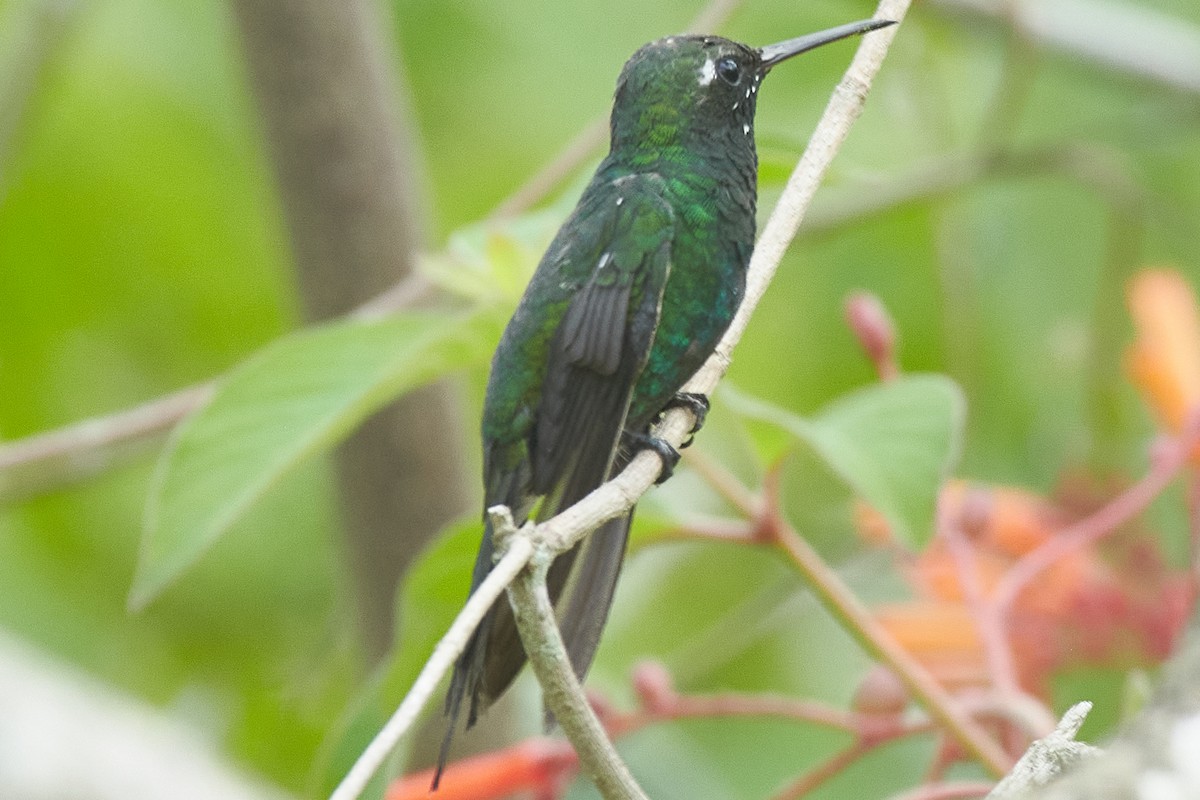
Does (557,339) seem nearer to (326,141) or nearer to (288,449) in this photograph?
(288,449)

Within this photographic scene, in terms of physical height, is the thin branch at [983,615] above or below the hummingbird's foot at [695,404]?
below

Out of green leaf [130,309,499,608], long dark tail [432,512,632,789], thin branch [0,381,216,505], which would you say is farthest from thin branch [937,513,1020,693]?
thin branch [0,381,216,505]

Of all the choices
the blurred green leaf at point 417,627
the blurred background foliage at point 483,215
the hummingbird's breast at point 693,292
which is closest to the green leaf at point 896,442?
the hummingbird's breast at point 693,292

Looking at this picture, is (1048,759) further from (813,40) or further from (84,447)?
(84,447)

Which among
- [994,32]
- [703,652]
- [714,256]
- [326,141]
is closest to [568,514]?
[714,256]

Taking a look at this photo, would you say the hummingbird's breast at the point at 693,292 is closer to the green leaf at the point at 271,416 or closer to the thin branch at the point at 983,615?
the green leaf at the point at 271,416

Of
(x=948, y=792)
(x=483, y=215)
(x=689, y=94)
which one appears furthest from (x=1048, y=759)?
(x=483, y=215)

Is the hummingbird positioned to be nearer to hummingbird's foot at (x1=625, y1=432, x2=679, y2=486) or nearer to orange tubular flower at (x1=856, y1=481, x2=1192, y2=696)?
hummingbird's foot at (x1=625, y1=432, x2=679, y2=486)
